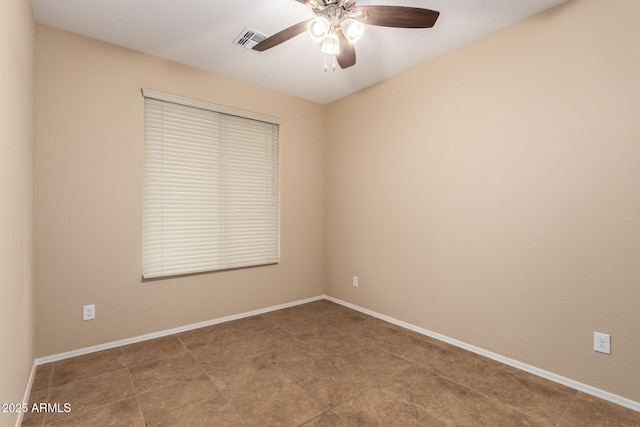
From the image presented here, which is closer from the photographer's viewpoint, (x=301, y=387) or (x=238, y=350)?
(x=301, y=387)

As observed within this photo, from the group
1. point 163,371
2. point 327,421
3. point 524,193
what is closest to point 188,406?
point 163,371

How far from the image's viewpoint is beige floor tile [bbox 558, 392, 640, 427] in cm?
168

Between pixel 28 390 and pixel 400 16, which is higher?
pixel 400 16

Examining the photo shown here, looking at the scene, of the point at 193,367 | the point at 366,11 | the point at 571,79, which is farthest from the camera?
the point at 193,367

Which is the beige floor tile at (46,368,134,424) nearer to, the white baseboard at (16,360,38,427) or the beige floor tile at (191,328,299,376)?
the white baseboard at (16,360,38,427)

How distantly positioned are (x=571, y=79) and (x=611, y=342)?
173 cm

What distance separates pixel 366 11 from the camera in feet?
5.56

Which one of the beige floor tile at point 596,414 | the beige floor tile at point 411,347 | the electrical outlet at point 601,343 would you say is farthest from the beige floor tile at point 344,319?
the electrical outlet at point 601,343

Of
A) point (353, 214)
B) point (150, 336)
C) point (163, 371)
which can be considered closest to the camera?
point (163, 371)

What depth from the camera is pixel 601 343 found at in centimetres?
191

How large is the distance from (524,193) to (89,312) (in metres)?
3.57

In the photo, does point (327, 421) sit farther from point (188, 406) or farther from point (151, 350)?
point (151, 350)

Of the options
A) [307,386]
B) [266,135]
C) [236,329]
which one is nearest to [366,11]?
[266,135]

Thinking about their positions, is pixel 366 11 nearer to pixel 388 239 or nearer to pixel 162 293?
pixel 388 239
